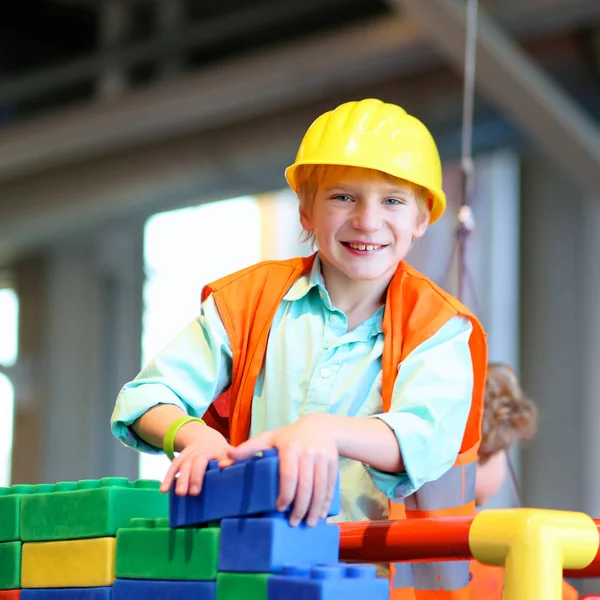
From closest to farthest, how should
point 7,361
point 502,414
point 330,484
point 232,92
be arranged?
point 330,484 < point 502,414 < point 232,92 < point 7,361

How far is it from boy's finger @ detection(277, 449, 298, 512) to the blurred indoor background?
1.76 metres

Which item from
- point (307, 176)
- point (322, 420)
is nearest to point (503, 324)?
point (307, 176)

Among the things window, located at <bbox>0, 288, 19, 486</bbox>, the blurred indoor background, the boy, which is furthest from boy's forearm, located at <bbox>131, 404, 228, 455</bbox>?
window, located at <bbox>0, 288, 19, 486</bbox>

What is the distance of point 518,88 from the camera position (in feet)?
9.16

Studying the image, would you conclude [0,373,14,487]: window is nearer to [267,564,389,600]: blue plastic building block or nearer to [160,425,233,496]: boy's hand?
[160,425,233,496]: boy's hand

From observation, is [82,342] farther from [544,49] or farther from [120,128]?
[544,49]

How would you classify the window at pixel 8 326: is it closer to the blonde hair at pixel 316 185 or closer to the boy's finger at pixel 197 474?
the blonde hair at pixel 316 185

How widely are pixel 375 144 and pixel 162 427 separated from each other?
1.02 ft

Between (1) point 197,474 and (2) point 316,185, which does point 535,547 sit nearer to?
(1) point 197,474

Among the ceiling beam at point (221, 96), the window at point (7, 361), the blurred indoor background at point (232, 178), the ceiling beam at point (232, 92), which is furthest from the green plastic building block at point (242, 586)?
the window at point (7, 361)

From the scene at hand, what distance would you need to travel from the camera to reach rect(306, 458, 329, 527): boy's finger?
74 centimetres

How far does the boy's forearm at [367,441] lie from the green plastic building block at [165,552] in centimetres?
13

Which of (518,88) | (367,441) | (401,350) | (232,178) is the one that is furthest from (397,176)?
(232,178)

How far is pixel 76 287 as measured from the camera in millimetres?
4555
